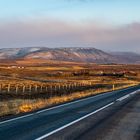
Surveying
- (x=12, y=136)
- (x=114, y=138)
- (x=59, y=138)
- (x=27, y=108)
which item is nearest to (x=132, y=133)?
(x=114, y=138)

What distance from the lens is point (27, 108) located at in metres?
23.1

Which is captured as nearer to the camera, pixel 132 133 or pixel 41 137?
pixel 41 137

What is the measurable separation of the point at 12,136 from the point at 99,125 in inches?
172

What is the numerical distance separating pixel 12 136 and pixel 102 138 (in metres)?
2.49

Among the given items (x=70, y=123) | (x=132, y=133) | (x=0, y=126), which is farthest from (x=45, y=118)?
(x=132, y=133)

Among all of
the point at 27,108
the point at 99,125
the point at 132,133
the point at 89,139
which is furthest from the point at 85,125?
the point at 27,108

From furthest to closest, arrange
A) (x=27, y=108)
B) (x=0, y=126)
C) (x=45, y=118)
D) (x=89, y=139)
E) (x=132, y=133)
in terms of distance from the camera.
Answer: (x=27, y=108), (x=45, y=118), (x=0, y=126), (x=132, y=133), (x=89, y=139)

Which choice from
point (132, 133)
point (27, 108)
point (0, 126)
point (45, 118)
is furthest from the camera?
point (27, 108)

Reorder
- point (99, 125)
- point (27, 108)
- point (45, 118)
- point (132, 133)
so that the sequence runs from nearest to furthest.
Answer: point (132, 133) → point (99, 125) → point (45, 118) → point (27, 108)

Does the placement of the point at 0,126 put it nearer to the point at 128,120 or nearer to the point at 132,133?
the point at 132,133

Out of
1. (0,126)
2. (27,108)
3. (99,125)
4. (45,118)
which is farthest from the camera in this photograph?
(27,108)

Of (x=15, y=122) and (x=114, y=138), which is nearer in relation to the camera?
(x=114, y=138)

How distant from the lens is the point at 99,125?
16125 mm

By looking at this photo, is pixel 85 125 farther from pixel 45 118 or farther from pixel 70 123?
pixel 45 118
